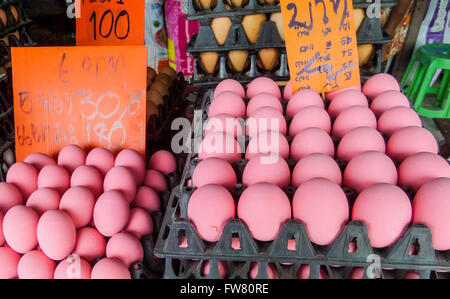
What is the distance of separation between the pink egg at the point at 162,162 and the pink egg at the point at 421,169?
727mm

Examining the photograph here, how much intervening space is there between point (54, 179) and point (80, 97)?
0.30m

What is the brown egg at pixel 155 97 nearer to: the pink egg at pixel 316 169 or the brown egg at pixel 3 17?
the pink egg at pixel 316 169

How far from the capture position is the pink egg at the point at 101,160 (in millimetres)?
1183

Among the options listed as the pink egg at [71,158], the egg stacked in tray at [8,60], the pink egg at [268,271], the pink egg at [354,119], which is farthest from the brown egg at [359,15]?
the egg stacked in tray at [8,60]

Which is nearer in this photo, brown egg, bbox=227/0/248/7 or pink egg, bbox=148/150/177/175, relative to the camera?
pink egg, bbox=148/150/177/175

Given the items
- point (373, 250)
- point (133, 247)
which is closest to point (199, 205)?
point (133, 247)

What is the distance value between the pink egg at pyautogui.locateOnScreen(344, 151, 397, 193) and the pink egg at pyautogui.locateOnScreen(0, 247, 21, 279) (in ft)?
2.92

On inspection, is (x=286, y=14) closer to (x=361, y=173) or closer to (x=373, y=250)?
(x=361, y=173)

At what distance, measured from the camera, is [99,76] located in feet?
4.08

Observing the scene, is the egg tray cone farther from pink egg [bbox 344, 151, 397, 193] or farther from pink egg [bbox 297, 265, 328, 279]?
pink egg [bbox 344, 151, 397, 193]

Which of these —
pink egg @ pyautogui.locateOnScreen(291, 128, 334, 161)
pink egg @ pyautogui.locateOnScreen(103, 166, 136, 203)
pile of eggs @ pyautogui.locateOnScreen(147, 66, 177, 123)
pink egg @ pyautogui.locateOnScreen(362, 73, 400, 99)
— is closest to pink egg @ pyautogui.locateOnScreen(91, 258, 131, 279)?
pink egg @ pyautogui.locateOnScreen(103, 166, 136, 203)

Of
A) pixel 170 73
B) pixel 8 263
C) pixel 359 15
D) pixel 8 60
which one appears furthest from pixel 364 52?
pixel 8 60

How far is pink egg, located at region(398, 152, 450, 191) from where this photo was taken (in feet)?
2.96
